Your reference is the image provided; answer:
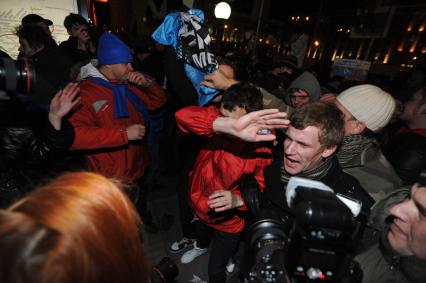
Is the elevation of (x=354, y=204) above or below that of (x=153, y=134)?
above

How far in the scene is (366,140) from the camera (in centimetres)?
191

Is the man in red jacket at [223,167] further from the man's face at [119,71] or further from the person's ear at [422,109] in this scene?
the person's ear at [422,109]

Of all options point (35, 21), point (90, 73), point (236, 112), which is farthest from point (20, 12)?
point (236, 112)

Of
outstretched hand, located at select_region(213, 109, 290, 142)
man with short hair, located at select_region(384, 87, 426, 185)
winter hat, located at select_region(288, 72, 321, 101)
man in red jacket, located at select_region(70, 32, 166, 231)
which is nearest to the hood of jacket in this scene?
man in red jacket, located at select_region(70, 32, 166, 231)

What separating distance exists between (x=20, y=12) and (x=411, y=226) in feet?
15.2

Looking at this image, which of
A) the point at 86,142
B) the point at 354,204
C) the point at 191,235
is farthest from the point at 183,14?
the point at 191,235

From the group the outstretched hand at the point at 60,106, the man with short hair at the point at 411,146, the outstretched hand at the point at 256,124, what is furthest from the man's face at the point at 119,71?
the man with short hair at the point at 411,146

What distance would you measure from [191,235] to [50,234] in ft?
8.98

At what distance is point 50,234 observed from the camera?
1.93 feet

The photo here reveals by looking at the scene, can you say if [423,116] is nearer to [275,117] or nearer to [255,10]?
[275,117]

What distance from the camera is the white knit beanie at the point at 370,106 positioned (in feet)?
6.54

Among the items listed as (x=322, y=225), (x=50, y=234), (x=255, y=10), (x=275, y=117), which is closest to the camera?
(x=50, y=234)

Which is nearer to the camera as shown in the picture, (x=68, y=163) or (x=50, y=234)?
(x=50, y=234)

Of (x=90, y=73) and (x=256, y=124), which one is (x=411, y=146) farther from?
(x=90, y=73)
